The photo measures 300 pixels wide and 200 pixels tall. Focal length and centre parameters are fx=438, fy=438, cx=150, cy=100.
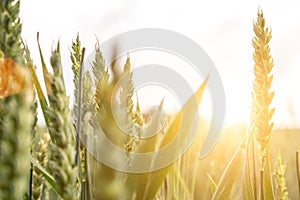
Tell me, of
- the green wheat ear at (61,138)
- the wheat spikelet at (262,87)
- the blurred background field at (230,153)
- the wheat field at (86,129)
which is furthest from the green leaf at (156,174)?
the blurred background field at (230,153)

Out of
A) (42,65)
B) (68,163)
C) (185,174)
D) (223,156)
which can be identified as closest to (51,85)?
(68,163)

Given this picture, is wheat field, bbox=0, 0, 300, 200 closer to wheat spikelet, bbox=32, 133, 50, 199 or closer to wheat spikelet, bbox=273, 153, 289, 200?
wheat spikelet, bbox=32, 133, 50, 199

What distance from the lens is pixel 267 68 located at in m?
1.07

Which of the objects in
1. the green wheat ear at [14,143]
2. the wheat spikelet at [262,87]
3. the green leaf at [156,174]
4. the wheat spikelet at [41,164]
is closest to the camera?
the green wheat ear at [14,143]

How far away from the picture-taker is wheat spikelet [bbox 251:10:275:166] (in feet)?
3.48

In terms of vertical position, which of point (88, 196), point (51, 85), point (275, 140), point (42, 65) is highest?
point (275, 140)

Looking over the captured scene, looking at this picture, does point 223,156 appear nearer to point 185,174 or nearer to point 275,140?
point 275,140

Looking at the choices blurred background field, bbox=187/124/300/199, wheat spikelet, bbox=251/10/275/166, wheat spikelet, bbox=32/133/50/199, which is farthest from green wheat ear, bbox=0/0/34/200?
blurred background field, bbox=187/124/300/199

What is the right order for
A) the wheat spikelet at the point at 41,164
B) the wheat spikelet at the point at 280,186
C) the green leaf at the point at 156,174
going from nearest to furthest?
the green leaf at the point at 156,174
the wheat spikelet at the point at 41,164
the wheat spikelet at the point at 280,186

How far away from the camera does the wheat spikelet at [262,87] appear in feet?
3.48

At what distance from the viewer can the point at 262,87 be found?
106 cm

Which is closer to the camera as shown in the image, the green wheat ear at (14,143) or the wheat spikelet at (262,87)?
the green wheat ear at (14,143)

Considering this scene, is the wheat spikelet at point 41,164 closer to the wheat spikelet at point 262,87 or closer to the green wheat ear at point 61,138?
the green wheat ear at point 61,138

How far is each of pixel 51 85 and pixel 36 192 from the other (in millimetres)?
449
